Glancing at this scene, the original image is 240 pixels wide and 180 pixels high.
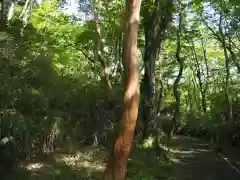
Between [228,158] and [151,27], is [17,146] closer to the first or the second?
[151,27]

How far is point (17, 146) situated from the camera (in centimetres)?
729

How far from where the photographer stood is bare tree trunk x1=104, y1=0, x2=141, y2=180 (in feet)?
21.9

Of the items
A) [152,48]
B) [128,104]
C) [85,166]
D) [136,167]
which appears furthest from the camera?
[152,48]

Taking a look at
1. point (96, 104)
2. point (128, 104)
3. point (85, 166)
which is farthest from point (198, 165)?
point (128, 104)

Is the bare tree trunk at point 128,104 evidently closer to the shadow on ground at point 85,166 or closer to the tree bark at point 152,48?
the shadow on ground at point 85,166

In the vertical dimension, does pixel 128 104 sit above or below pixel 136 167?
above

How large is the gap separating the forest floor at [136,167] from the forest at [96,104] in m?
0.04

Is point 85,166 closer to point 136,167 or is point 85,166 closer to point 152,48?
point 136,167

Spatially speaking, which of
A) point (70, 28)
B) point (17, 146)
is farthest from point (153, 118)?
point (70, 28)

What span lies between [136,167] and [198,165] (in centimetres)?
379

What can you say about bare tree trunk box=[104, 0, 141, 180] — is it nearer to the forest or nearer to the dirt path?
A: the forest

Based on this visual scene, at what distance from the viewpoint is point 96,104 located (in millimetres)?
11383

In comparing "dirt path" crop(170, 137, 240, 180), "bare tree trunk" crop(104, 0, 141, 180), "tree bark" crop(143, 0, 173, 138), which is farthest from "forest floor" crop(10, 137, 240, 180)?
"bare tree trunk" crop(104, 0, 141, 180)

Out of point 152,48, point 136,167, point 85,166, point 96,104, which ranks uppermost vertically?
point 152,48
